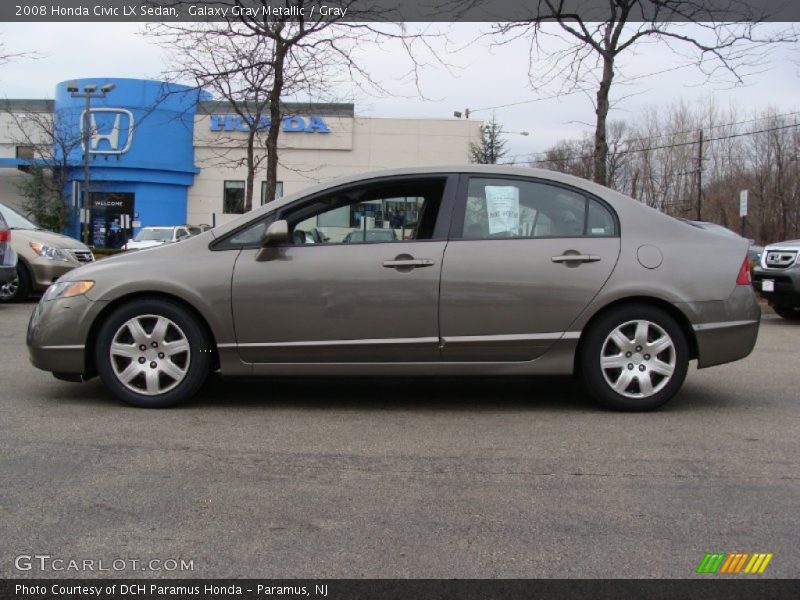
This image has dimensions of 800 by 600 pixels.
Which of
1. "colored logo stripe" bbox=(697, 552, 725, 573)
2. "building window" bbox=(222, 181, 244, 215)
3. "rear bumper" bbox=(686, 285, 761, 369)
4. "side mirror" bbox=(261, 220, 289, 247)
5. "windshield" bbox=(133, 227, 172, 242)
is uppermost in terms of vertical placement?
"building window" bbox=(222, 181, 244, 215)

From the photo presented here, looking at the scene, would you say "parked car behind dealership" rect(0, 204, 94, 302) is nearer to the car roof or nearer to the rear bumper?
the car roof

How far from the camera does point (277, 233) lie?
15.5ft

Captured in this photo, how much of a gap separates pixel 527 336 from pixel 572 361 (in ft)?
1.18

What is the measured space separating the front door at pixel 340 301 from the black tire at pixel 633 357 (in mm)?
1073

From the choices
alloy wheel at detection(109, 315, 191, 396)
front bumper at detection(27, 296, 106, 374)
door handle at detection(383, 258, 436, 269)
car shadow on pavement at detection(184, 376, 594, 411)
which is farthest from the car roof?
car shadow on pavement at detection(184, 376, 594, 411)

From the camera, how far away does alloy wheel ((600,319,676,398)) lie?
4832 millimetres

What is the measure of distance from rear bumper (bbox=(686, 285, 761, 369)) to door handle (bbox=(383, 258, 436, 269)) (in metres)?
1.75

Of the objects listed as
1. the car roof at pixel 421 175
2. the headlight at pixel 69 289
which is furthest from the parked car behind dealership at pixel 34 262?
the car roof at pixel 421 175

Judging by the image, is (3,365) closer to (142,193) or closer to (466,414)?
(466,414)

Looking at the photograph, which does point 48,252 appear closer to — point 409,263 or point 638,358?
point 409,263

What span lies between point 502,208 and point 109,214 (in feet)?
113

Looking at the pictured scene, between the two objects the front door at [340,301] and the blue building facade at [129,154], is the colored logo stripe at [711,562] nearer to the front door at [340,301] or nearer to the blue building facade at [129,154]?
the front door at [340,301]

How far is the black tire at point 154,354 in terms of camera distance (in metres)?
4.80

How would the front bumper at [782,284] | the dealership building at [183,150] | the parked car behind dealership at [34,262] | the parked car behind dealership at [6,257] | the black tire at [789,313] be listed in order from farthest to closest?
the dealership building at [183,150], the black tire at [789,313], the parked car behind dealership at [34,262], the front bumper at [782,284], the parked car behind dealership at [6,257]
